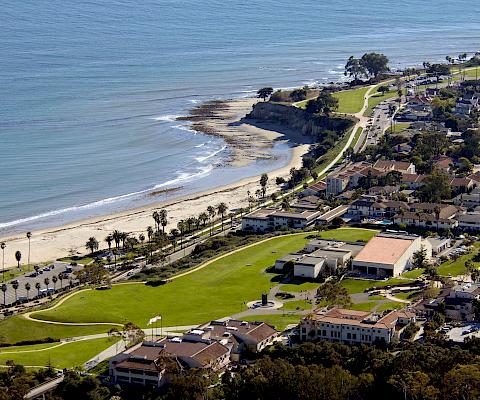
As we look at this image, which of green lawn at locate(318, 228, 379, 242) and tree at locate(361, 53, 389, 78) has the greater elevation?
tree at locate(361, 53, 389, 78)

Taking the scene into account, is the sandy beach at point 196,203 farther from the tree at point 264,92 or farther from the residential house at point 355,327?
the residential house at point 355,327

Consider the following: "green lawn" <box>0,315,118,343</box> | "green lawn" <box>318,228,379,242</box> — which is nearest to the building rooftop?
"green lawn" <box>318,228,379,242</box>

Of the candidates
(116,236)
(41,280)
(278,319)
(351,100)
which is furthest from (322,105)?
(278,319)

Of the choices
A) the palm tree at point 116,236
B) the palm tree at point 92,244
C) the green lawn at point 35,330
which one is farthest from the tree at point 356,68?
the green lawn at point 35,330

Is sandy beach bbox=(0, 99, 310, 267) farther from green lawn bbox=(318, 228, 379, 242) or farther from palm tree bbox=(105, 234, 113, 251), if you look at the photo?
green lawn bbox=(318, 228, 379, 242)

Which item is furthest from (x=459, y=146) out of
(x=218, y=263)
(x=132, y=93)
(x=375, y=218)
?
(x=132, y=93)

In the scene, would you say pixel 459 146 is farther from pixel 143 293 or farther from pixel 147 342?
pixel 147 342
